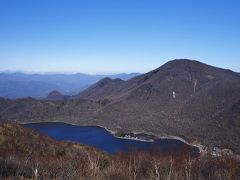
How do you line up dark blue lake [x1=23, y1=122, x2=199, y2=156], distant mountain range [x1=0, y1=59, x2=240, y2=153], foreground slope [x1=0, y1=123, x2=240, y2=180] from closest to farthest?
foreground slope [x1=0, y1=123, x2=240, y2=180]
dark blue lake [x1=23, y1=122, x2=199, y2=156]
distant mountain range [x1=0, y1=59, x2=240, y2=153]

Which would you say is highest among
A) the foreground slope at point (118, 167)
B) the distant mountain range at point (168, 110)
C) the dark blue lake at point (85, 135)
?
the foreground slope at point (118, 167)

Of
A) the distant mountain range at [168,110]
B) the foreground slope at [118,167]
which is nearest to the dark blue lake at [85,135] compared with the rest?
the distant mountain range at [168,110]

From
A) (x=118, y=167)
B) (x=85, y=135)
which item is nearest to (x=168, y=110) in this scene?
(x=85, y=135)

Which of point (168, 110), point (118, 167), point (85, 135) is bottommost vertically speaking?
point (85, 135)

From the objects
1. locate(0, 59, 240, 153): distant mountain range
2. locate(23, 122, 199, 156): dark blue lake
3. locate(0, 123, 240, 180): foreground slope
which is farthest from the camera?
locate(0, 59, 240, 153): distant mountain range

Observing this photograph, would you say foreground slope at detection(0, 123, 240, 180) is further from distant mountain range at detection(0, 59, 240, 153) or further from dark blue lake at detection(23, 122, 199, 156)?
dark blue lake at detection(23, 122, 199, 156)

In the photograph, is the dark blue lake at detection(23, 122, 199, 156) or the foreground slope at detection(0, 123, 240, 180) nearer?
the foreground slope at detection(0, 123, 240, 180)

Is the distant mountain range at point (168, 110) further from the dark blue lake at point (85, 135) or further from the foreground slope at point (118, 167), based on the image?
the foreground slope at point (118, 167)

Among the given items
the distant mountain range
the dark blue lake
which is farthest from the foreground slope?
the dark blue lake

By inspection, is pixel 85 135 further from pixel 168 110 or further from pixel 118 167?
pixel 118 167
